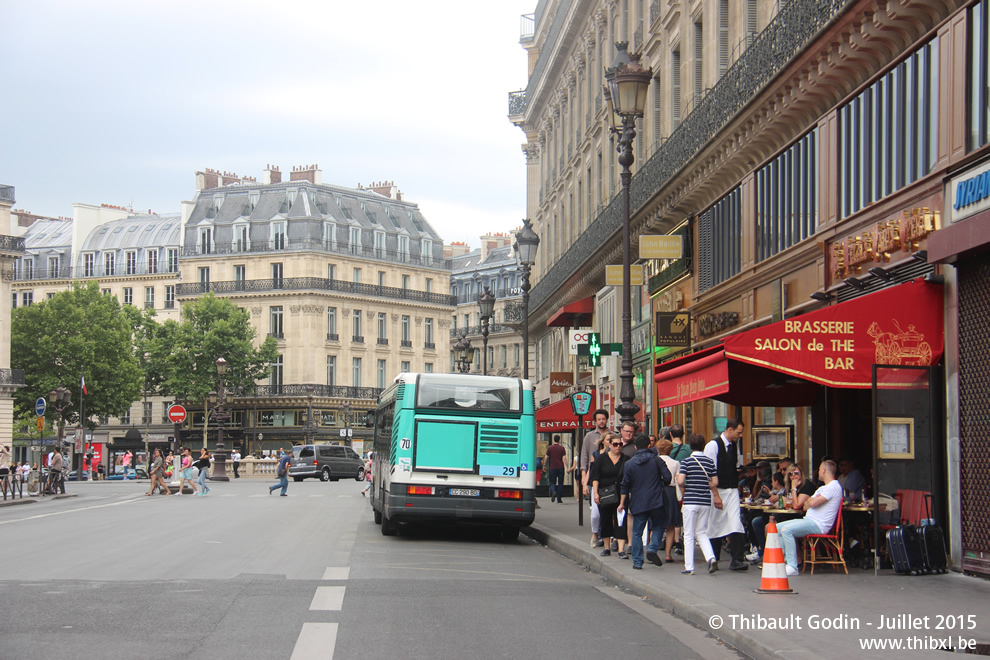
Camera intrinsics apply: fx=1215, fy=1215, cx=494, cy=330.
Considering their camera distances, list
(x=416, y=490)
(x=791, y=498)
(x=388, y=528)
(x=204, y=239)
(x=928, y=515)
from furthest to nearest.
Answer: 1. (x=204, y=239)
2. (x=388, y=528)
3. (x=416, y=490)
4. (x=791, y=498)
5. (x=928, y=515)

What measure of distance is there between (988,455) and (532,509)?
846 centimetres

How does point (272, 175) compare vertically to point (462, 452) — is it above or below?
above

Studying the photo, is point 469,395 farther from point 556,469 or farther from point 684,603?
point 556,469

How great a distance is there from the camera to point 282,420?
8994 cm

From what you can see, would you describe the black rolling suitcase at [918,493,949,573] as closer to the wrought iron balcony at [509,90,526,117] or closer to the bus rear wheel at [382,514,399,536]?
the bus rear wheel at [382,514,399,536]

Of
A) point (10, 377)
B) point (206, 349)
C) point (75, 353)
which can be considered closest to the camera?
point (10, 377)

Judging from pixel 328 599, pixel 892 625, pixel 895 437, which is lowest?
pixel 328 599

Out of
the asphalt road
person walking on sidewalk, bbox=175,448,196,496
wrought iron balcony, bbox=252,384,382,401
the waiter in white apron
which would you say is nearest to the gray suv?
person walking on sidewalk, bbox=175,448,196,496

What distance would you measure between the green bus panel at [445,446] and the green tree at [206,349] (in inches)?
2658

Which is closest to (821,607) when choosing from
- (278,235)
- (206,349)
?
(206,349)

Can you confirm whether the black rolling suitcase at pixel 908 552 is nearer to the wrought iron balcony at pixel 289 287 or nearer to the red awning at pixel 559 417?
the red awning at pixel 559 417

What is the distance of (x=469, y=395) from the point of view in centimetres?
1998

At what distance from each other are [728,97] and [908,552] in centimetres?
1069

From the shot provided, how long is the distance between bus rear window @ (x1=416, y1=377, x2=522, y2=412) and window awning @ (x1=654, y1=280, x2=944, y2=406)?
5.53m
